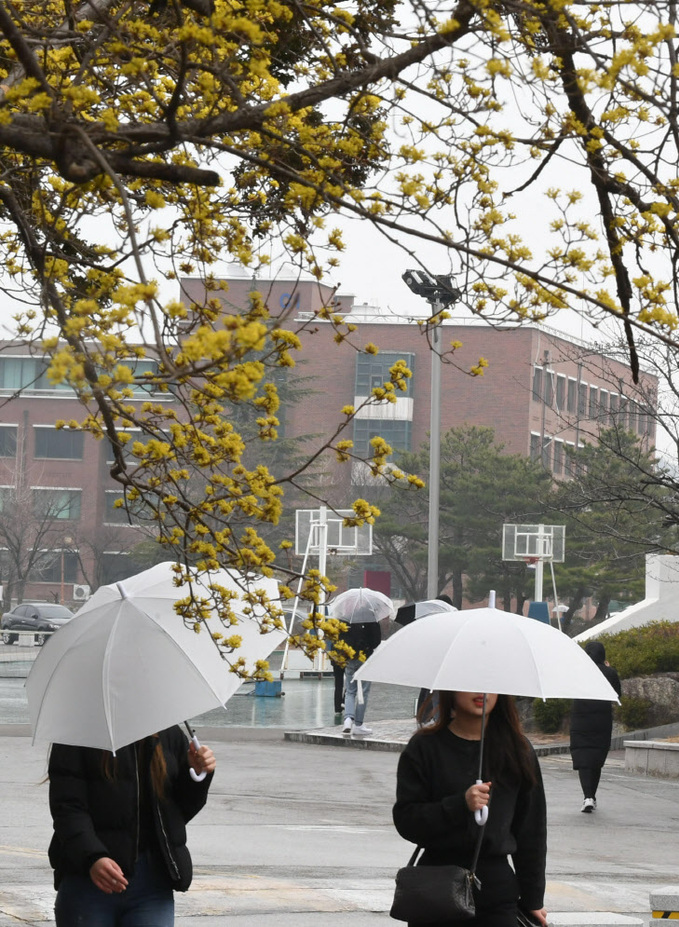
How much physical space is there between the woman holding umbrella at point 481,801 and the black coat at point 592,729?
1015 cm

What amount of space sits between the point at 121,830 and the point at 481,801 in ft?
3.93

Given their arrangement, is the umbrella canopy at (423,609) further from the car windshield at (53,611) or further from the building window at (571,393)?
the building window at (571,393)

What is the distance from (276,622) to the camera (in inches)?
246

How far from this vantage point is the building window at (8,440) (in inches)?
3579

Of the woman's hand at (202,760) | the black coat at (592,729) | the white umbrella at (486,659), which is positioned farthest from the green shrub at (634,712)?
the woman's hand at (202,760)

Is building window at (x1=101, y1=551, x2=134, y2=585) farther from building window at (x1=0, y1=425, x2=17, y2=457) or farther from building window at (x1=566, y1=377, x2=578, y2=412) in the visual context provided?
building window at (x1=566, y1=377, x2=578, y2=412)

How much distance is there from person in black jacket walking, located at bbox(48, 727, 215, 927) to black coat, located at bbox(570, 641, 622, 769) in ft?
34.4

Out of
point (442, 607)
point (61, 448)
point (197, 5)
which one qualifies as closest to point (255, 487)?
point (197, 5)

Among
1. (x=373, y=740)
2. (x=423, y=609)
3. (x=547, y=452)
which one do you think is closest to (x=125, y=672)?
(x=423, y=609)

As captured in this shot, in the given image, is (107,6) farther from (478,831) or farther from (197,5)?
(478,831)

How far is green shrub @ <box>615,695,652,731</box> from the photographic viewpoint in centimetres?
2317

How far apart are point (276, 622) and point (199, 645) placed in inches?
20.1

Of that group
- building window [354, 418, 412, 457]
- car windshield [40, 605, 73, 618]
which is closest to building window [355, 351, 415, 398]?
building window [354, 418, 412, 457]

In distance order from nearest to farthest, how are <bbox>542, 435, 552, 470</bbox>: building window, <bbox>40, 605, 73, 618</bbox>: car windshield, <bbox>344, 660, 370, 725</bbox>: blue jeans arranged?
<bbox>344, 660, 370, 725</bbox>: blue jeans
<bbox>40, 605, 73, 618</bbox>: car windshield
<bbox>542, 435, 552, 470</bbox>: building window
